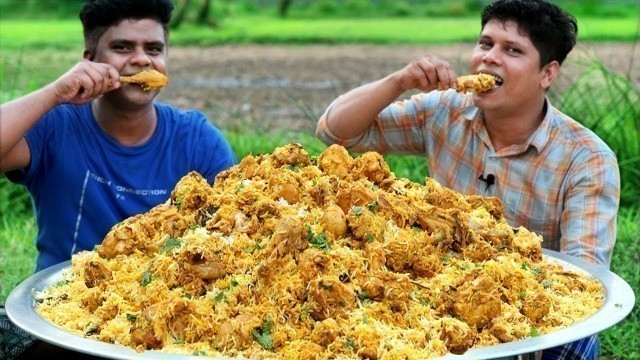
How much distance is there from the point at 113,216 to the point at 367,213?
1.39 meters

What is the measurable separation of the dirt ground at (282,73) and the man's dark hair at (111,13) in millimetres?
3053

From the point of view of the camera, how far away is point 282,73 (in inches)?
494

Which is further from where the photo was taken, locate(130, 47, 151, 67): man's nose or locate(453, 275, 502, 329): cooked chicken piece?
locate(130, 47, 151, 67): man's nose

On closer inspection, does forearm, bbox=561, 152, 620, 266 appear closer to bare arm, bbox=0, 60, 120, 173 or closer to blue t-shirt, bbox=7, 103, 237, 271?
blue t-shirt, bbox=7, 103, 237, 271

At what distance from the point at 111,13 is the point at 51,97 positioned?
0.69 m

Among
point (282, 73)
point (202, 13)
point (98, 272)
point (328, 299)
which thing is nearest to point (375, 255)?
point (328, 299)

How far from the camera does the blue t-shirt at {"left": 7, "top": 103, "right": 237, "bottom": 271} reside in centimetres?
342

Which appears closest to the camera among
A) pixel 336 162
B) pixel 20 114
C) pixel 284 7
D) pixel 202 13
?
pixel 336 162

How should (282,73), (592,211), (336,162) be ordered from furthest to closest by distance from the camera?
(282,73), (592,211), (336,162)

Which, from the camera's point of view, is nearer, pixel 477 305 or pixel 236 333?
pixel 236 333

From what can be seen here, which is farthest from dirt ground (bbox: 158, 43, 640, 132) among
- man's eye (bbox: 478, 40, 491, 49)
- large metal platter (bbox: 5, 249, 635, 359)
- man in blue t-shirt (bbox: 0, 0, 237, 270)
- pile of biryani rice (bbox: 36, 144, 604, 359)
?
large metal platter (bbox: 5, 249, 635, 359)

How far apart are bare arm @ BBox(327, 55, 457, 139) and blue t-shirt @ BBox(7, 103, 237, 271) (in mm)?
678

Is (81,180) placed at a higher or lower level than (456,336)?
lower

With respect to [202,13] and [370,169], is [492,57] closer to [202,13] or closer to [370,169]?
[370,169]
